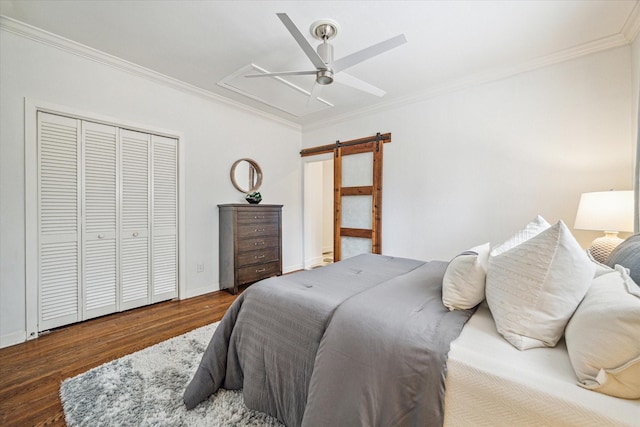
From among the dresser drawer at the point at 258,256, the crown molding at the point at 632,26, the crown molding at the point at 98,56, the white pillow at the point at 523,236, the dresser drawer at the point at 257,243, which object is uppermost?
the crown molding at the point at 98,56

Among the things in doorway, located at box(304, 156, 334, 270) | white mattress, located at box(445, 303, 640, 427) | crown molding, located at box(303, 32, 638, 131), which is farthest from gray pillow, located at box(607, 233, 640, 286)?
doorway, located at box(304, 156, 334, 270)

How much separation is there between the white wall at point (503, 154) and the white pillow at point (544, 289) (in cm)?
217

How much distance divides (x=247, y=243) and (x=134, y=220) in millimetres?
1295

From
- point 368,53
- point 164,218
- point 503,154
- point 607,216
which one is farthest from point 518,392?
point 164,218

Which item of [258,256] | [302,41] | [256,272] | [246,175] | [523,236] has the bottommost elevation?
[256,272]

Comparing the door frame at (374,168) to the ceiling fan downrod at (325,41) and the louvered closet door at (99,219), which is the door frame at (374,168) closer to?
the ceiling fan downrod at (325,41)

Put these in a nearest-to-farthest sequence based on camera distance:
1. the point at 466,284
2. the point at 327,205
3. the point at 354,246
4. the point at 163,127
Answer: the point at 466,284 → the point at 163,127 → the point at 354,246 → the point at 327,205

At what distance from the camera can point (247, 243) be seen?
11.5ft

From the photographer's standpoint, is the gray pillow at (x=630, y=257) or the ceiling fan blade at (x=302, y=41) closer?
the gray pillow at (x=630, y=257)

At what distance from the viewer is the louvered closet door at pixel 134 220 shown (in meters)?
2.76

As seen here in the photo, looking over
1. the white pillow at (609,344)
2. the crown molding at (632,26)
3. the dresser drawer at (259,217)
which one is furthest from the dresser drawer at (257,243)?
the crown molding at (632,26)

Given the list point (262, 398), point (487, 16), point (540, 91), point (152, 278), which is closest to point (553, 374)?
point (262, 398)

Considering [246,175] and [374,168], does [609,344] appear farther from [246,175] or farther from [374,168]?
[246,175]

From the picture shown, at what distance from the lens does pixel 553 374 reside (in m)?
0.74
